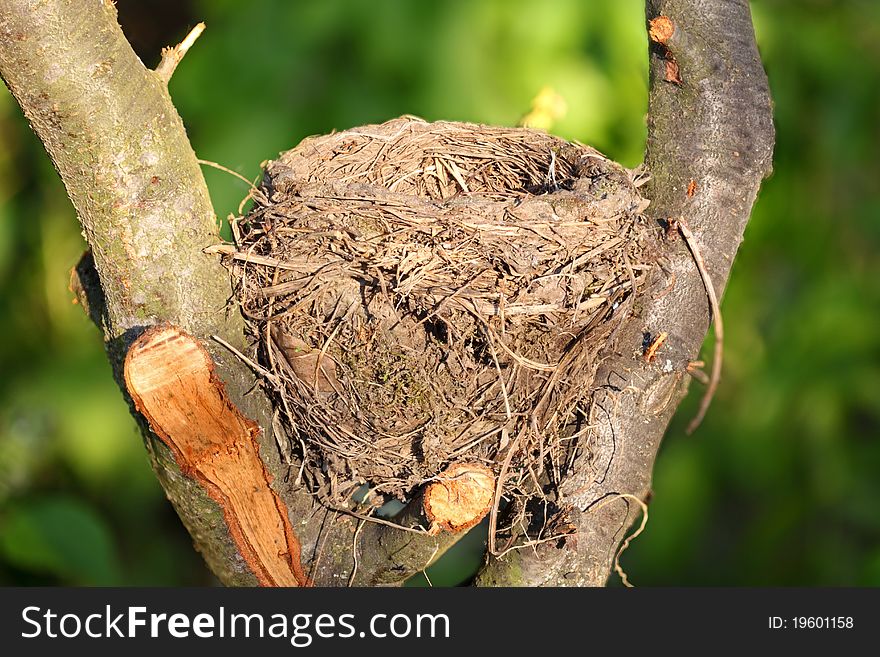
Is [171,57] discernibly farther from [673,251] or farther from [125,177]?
[673,251]

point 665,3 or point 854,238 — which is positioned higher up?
point 665,3

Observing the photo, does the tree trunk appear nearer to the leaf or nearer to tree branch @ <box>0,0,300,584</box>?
tree branch @ <box>0,0,300,584</box>

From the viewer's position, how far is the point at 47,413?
3.28 m

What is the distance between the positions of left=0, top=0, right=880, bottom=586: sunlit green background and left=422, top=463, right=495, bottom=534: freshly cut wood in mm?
1180

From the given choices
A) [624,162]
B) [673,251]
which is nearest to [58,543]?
[673,251]

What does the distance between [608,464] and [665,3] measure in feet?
2.65

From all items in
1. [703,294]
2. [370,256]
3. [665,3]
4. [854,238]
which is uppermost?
[665,3]

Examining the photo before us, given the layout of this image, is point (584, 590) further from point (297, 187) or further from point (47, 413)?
point (47, 413)

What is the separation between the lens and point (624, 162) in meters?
3.02

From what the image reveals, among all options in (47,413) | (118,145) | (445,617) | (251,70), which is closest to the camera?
(118,145)

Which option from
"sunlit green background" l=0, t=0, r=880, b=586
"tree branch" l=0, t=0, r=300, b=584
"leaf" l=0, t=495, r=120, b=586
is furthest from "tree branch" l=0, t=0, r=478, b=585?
"sunlit green background" l=0, t=0, r=880, b=586

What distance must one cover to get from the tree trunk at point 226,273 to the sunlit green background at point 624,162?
0.98m

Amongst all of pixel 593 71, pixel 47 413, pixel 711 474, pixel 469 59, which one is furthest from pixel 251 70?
pixel 711 474

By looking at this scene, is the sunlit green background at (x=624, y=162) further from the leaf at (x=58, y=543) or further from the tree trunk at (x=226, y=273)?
the tree trunk at (x=226, y=273)
